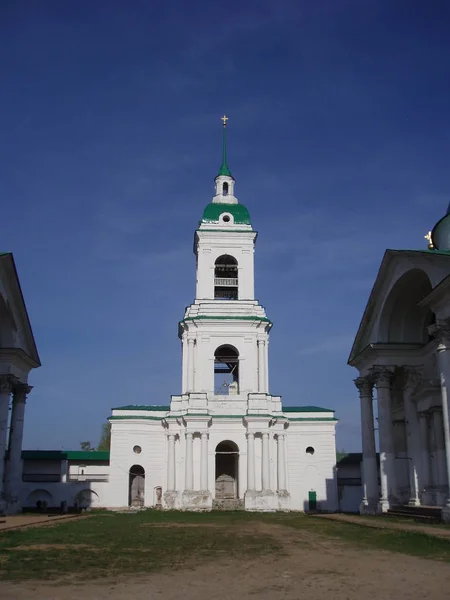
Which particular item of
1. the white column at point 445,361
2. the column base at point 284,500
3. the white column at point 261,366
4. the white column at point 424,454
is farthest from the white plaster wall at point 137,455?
the white column at point 445,361

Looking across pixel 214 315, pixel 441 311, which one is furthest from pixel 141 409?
pixel 441 311

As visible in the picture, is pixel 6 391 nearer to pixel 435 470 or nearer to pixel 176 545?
pixel 176 545

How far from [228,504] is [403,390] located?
21.4m

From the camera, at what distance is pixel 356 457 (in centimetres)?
5384

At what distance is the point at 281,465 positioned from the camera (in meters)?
49.8

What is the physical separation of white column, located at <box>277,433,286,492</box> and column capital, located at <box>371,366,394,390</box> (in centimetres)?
2136

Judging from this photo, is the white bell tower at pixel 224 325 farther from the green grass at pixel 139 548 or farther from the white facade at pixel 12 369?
the green grass at pixel 139 548

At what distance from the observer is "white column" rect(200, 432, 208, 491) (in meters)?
47.5

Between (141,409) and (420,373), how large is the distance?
2767 cm

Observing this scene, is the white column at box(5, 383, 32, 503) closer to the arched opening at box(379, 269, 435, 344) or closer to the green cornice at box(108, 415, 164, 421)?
the green cornice at box(108, 415, 164, 421)

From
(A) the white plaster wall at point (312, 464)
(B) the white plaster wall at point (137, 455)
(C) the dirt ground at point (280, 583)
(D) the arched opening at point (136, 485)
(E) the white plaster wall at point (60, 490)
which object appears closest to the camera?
(C) the dirt ground at point (280, 583)

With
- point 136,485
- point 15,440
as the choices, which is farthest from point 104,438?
point 15,440

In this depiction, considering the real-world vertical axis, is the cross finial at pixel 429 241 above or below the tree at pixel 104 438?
above

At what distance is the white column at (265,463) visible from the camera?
4784 centimetres
